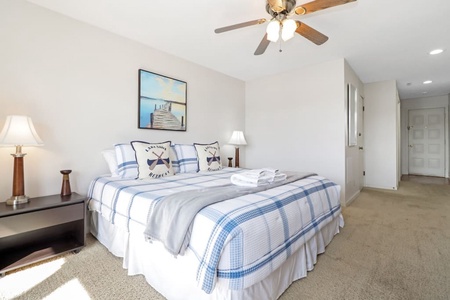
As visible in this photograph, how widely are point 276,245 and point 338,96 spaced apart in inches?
117

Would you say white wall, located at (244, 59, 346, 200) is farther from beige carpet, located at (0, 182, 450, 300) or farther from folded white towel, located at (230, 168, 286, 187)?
folded white towel, located at (230, 168, 286, 187)

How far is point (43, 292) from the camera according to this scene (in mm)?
1484

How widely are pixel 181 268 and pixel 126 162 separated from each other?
1.40 m

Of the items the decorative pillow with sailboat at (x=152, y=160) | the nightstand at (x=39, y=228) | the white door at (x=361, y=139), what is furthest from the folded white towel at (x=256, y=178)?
the white door at (x=361, y=139)

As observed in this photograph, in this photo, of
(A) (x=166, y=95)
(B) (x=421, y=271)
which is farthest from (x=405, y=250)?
(A) (x=166, y=95)

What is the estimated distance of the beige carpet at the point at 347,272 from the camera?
4.78 ft

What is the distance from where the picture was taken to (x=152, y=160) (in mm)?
2369

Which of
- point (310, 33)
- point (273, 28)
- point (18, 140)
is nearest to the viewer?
point (18, 140)

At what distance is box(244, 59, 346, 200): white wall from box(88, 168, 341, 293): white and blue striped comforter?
1.68 m

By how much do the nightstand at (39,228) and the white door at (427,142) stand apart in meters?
8.49

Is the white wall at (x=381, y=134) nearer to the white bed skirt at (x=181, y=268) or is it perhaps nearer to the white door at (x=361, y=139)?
the white door at (x=361, y=139)

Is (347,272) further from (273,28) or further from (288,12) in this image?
(288,12)

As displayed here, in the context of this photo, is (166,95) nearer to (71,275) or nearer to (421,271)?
(71,275)

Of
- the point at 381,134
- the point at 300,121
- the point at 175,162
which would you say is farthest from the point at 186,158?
the point at 381,134
